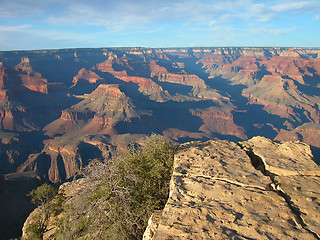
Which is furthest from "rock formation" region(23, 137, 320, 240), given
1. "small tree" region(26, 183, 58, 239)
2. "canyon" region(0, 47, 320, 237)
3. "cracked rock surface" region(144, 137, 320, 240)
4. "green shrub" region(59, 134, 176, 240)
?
"canyon" region(0, 47, 320, 237)

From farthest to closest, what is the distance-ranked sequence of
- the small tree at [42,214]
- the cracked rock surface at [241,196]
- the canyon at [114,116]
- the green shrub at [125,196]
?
the canyon at [114,116], the small tree at [42,214], the green shrub at [125,196], the cracked rock surface at [241,196]

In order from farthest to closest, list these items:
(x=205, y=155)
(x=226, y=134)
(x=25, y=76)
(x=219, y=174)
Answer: (x=25, y=76), (x=226, y=134), (x=205, y=155), (x=219, y=174)

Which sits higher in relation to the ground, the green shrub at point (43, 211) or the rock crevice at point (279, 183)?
the rock crevice at point (279, 183)

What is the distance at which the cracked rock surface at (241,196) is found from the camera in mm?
5633

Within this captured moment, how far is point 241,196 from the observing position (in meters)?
A: 7.05

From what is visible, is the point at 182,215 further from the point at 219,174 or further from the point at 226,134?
the point at 226,134

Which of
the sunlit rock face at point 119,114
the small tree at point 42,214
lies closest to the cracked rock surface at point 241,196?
A: the small tree at point 42,214

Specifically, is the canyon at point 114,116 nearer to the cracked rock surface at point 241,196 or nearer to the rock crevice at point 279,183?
the cracked rock surface at point 241,196

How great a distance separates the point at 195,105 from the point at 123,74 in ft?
246

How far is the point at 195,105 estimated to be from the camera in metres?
118

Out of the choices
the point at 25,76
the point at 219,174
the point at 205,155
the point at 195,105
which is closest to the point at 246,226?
the point at 219,174

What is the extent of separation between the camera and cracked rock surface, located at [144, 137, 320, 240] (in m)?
5.63

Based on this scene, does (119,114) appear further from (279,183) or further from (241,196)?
(241,196)

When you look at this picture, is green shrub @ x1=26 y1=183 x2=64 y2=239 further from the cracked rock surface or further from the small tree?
the cracked rock surface
